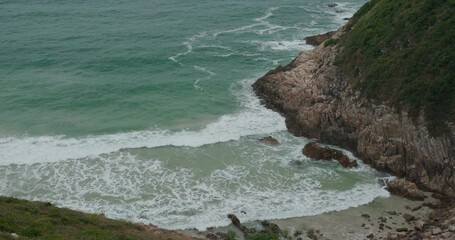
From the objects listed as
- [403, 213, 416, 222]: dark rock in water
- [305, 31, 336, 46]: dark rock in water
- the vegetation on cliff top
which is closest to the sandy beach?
[403, 213, 416, 222]: dark rock in water

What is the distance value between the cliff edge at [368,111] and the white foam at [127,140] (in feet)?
9.47

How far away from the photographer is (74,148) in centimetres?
4300

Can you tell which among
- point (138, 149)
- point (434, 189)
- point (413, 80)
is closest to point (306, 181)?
point (434, 189)

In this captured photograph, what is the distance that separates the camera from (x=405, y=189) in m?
35.5

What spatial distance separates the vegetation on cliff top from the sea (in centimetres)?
651

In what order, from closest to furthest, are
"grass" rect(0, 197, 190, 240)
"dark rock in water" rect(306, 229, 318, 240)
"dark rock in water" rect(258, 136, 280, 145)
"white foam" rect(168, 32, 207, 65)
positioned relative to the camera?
"grass" rect(0, 197, 190, 240), "dark rock in water" rect(306, 229, 318, 240), "dark rock in water" rect(258, 136, 280, 145), "white foam" rect(168, 32, 207, 65)

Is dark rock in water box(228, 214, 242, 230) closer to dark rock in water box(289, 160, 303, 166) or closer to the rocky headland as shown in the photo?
dark rock in water box(289, 160, 303, 166)

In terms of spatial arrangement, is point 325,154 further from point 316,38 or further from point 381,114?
point 316,38

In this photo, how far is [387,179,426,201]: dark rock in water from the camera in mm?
34906

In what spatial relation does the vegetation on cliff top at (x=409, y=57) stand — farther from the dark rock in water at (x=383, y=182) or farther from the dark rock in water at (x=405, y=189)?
the dark rock in water at (x=383, y=182)

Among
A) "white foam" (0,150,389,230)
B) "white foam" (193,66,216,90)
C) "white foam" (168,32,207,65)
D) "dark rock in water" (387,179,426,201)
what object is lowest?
"white foam" (0,150,389,230)

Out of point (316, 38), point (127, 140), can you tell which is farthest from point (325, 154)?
point (316, 38)

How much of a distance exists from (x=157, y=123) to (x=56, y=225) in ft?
77.3

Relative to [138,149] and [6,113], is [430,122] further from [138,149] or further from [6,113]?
[6,113]
